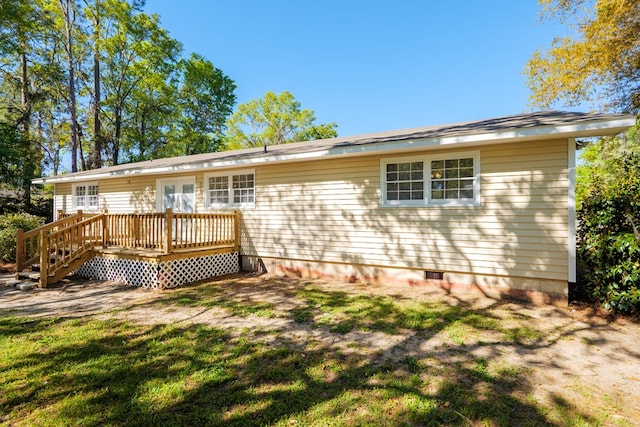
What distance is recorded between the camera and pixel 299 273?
25.3 ft

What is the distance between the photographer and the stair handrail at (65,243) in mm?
6793

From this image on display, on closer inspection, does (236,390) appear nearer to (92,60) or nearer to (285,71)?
(92,60)

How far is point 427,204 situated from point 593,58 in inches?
414

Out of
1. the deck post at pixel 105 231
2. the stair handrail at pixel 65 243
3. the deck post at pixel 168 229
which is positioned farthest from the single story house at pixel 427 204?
the stair handrail at pixel 65 243

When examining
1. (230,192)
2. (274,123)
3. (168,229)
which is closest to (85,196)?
(230,192)

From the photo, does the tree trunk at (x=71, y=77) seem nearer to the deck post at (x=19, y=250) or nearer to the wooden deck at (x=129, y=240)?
the deck post at (x=19, y=250)

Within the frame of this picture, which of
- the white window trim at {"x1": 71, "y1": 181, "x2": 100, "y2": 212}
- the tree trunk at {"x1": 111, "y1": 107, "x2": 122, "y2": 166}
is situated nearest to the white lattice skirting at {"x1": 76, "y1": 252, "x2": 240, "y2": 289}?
the white window trim at {"x1": 71, "y1": 181, "x2": 100, "y2": 212}

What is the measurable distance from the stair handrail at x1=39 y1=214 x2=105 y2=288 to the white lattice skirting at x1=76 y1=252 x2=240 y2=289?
457 mm

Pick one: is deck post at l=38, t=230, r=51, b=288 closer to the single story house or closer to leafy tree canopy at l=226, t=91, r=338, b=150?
the single story house

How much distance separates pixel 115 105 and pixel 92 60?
3.12 meters

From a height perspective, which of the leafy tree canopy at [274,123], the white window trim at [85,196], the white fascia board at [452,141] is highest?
the leafy tree canopy at [274,123]

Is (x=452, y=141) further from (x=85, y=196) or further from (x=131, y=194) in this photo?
(x=85, y=196)

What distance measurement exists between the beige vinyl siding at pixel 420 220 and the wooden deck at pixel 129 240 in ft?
2.52

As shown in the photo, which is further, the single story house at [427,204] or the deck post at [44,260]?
the deck post at [44,260]
